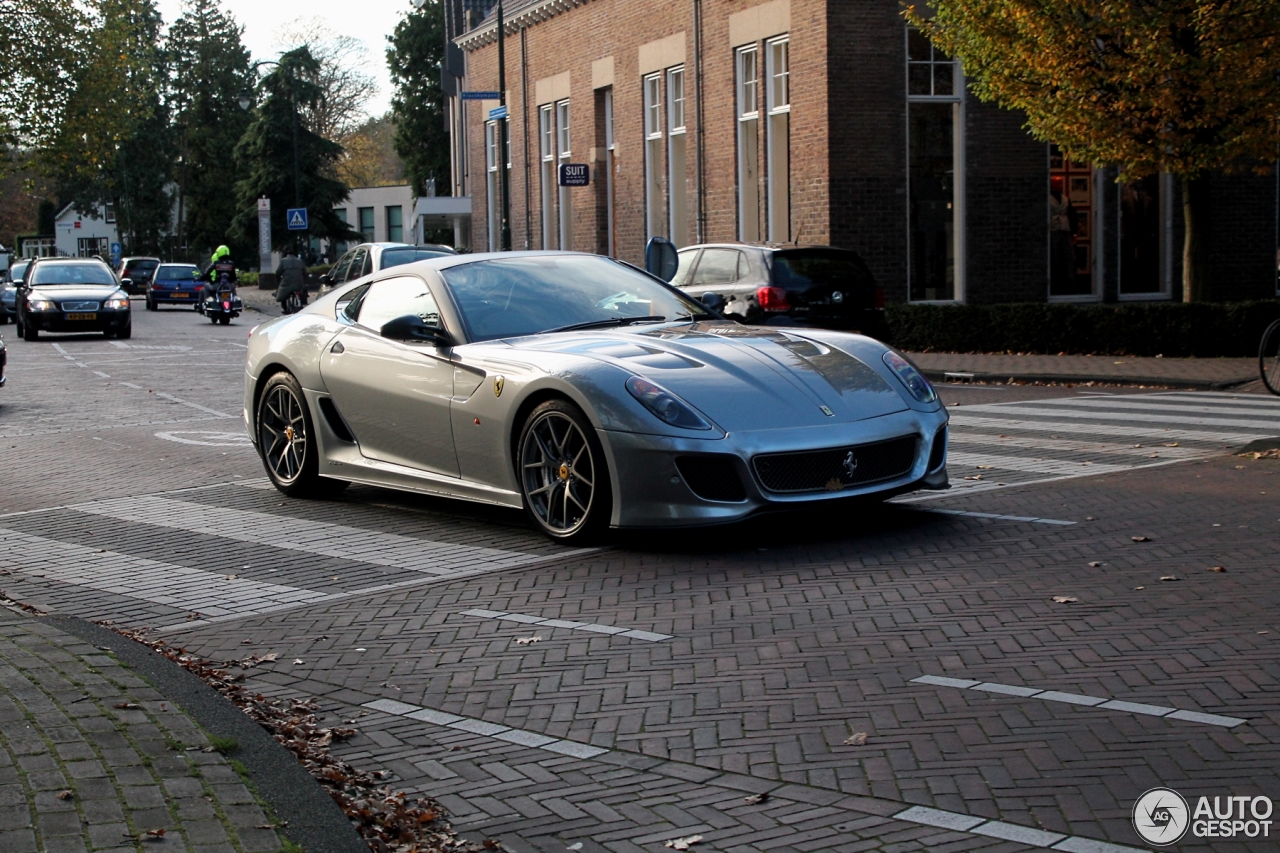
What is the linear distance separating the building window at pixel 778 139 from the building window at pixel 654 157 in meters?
5.23

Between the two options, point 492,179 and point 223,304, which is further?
point 492,179

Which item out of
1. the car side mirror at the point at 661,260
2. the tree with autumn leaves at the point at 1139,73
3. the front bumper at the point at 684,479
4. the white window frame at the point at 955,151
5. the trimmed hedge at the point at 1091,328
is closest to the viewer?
the front bumper at the point at 684,479

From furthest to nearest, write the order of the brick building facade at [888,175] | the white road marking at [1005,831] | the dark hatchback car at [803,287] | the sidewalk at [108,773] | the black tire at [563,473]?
the brick building facade at [888,175], the dark hatchback car at [803,287], the black tire at [563,473], the white road marking at [1005,831], the sidewalk at [108,773]

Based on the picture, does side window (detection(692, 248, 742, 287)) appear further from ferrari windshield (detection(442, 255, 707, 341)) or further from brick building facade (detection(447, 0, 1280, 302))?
ferrari windshield (detection(442, 255, 707, 341))

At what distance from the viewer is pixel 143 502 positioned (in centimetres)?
967

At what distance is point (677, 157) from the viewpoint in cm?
3172

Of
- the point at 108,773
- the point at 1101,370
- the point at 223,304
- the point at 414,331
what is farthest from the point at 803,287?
the point at 223,304

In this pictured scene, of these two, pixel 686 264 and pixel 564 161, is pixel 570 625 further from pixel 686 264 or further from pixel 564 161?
pixel 564 161

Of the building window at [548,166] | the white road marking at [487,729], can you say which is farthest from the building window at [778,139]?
the white road marking at [487,729]

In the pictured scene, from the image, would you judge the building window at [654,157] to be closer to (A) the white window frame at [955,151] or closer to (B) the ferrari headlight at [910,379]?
(A) the white window frame at [955,151]

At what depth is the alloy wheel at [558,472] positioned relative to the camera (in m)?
7.45

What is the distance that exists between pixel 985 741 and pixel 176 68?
102 m

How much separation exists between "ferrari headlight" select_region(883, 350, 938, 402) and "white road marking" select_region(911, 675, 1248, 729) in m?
3.02

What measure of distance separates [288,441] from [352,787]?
19.0 feet
